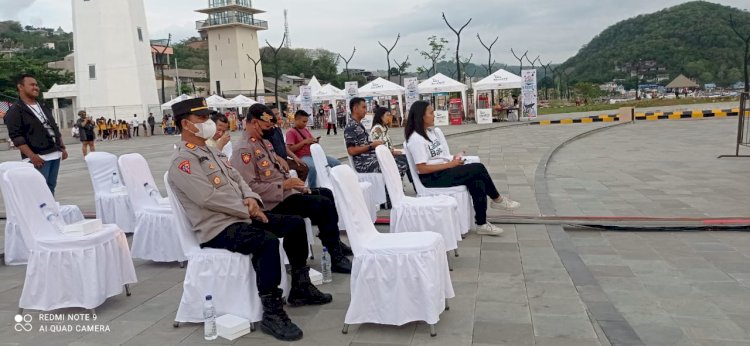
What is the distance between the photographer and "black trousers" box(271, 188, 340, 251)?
4270mm

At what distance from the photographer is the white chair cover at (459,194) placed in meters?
5.34

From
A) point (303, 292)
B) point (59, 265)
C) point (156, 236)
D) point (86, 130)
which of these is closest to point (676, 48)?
point (86, 130)

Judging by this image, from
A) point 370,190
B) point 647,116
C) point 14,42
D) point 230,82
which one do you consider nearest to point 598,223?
point 370,190

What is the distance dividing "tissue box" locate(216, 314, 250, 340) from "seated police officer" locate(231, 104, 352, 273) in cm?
104

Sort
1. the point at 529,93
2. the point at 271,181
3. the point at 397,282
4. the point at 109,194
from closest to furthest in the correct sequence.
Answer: the point at 397,282 < the point at 271,181 < the point at 109,194 < the point at 529,93

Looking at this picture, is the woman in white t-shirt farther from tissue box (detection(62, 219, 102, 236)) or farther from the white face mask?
tissue box (detection(62, 219, 102, 236))

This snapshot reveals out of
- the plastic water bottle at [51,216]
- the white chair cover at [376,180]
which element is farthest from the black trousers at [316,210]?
the white chair cover at [376,180]

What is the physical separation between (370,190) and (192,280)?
2687 millimetres

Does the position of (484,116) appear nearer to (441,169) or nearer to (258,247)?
(441,169)

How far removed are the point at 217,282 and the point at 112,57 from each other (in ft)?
106

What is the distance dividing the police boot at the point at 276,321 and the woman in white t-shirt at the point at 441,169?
2.45m

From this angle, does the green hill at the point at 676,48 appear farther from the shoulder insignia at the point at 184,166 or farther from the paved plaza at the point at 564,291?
the shoulder insignia at the point at 184,166

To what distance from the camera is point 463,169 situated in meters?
5.41

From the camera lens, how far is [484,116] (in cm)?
2569
